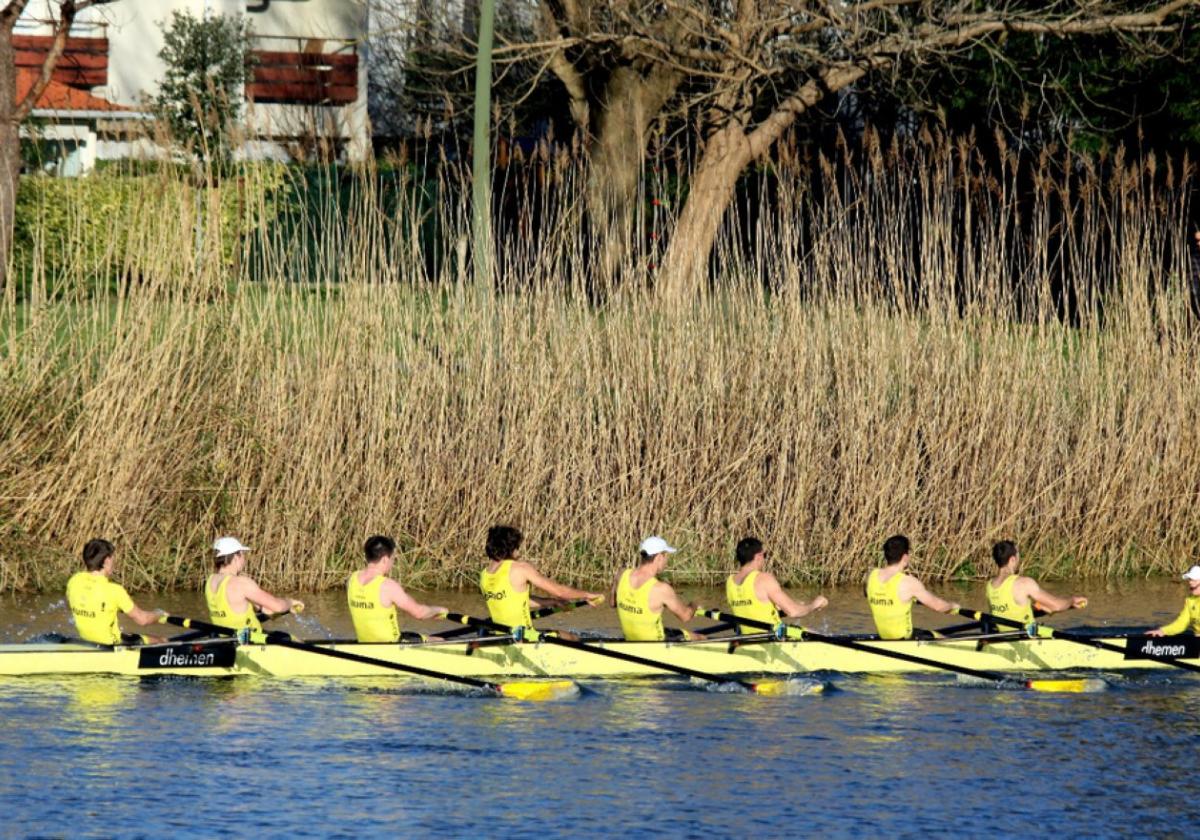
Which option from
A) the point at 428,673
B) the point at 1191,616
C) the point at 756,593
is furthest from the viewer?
Answer: the point at 1191,616

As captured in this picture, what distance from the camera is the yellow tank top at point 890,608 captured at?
13.6 m

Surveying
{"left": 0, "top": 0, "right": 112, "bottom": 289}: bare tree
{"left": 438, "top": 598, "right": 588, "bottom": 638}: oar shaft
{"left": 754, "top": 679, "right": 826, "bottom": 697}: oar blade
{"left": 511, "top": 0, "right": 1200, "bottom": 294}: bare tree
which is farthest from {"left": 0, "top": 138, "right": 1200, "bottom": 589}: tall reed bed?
{"left": 511, "top": 0, "right": 1200, "bottom": 294}: bare tree

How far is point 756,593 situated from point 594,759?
116 inches

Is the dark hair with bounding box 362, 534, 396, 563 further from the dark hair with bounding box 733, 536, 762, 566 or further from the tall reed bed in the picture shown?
the tall reed bed

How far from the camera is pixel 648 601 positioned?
1334cm

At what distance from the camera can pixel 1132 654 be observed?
1348 cm

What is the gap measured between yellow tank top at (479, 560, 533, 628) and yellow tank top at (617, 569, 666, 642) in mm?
680

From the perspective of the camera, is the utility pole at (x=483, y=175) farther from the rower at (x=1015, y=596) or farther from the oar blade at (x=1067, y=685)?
the oar blade at (x=1067, y=685)

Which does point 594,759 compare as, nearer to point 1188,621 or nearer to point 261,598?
point 261,598

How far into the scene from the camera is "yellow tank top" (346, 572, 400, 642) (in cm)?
1306

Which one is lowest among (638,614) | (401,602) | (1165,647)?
(1165,647)

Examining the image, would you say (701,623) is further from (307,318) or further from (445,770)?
(445,770)

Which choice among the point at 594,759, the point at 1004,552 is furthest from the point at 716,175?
the point at 594,759

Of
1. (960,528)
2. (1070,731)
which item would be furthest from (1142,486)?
(1070,731)
